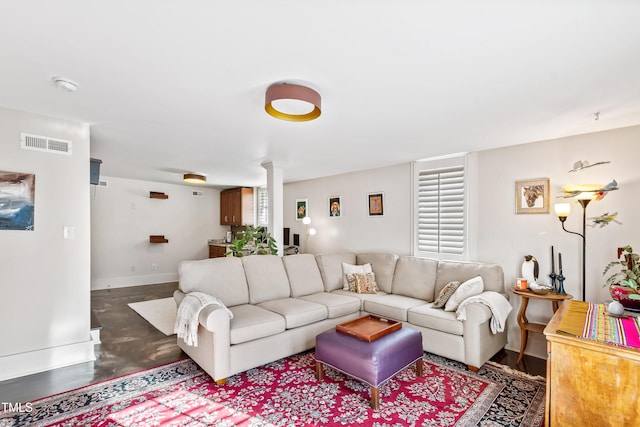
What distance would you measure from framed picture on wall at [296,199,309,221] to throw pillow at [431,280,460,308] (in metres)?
3.47

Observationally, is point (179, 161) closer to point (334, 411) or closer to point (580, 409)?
point (334, 411)

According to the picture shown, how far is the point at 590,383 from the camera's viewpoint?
5.59 ft

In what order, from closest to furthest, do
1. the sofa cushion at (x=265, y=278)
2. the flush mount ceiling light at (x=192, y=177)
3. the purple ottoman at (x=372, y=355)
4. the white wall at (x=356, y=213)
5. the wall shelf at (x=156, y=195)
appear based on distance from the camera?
the purple ottoman at (x=372, y=355) → the sofa cushion at (x=265, y=278) → the white wall at (x=356, y=213) → the flush mount ceiling light at (x=192, y=177) → the wall shelf at (x=156, y=195)

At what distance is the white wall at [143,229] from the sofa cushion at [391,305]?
5.54m

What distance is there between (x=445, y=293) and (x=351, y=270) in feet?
4.36

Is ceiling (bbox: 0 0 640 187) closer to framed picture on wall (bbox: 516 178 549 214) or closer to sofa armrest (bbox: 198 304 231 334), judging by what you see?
framed picture on wall (bbox: 516 178 549 214)

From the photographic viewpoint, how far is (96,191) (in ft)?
21.0

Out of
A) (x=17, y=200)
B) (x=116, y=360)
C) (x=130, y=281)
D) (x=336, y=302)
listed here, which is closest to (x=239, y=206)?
(x=130, y=281)

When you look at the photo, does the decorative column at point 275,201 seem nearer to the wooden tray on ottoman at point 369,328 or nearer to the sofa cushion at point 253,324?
the sofa cushion at point 253,324

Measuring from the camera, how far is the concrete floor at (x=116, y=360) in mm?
2564

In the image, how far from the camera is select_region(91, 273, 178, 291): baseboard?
6.46 metres

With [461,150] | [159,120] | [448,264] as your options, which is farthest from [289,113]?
[448,264]

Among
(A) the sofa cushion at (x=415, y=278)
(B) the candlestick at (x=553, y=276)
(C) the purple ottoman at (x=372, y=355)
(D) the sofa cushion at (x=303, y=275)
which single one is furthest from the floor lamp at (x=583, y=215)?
(D) the sofa cushion at (x=303, y=275)

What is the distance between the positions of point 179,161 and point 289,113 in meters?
3.02
